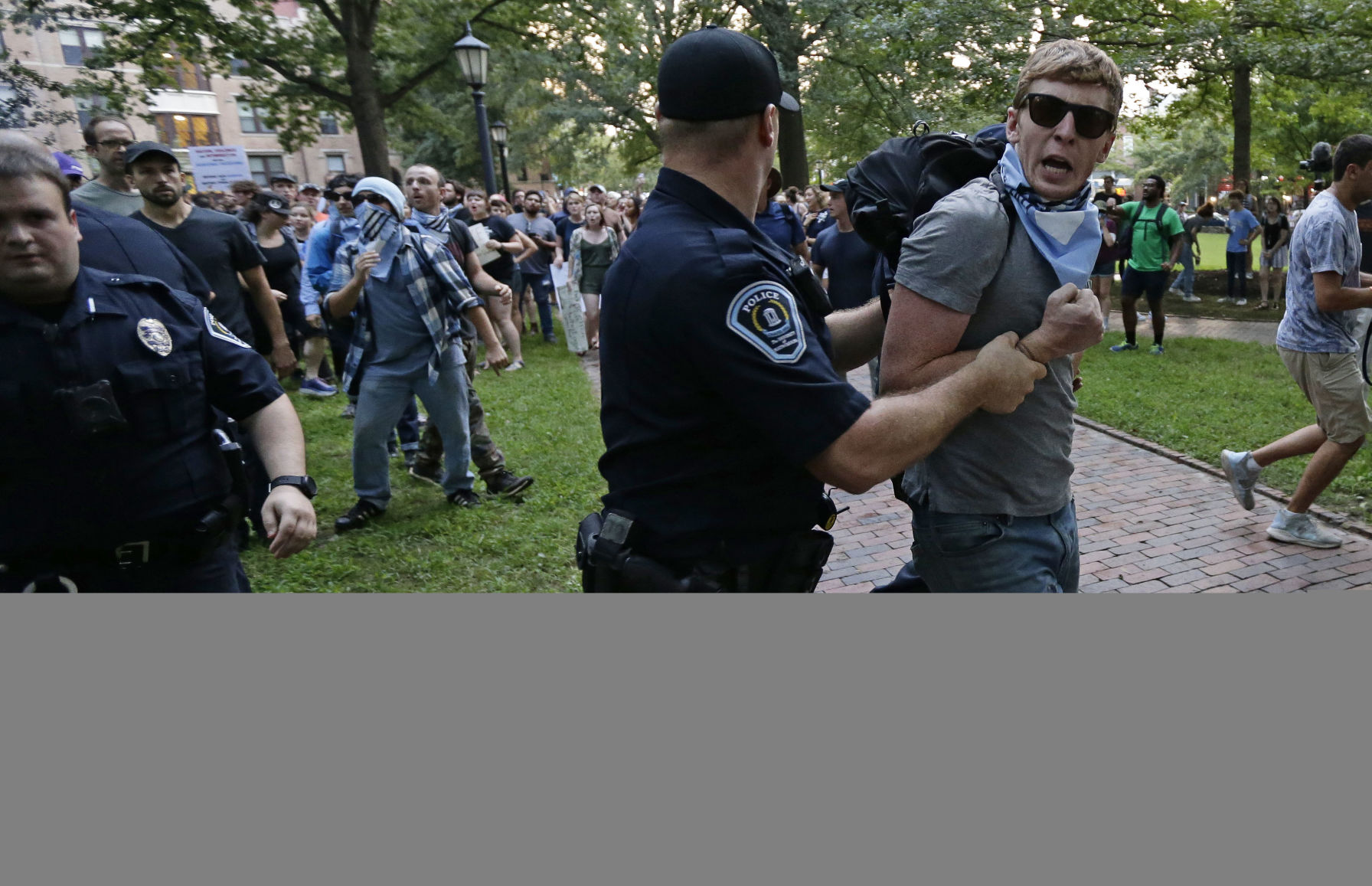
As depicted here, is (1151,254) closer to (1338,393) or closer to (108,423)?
(1338,393)

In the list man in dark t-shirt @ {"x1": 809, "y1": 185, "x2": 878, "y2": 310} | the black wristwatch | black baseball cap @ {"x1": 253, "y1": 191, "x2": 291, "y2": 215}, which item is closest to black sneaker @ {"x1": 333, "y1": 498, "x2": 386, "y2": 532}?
man in dark t-shirt @ {"x1": 809, "y1": 185, "x2": 878, "y2": 310}

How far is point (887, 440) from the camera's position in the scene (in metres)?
1.81

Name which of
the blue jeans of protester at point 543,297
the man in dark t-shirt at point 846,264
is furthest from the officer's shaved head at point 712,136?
the blue jeans of protester at point 543,297

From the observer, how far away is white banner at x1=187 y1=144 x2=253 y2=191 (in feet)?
50.8

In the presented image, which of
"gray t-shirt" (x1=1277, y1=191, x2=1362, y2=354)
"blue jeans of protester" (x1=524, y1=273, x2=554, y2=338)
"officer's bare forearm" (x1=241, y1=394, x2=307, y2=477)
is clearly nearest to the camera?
"officer's bare forearm" (x1=241, y1=394, x2=307, y2=477)

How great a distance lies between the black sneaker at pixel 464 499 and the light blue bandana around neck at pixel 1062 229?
5.06 m

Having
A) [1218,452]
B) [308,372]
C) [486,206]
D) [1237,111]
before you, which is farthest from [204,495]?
[1237,111]

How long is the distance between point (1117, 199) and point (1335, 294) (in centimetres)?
862

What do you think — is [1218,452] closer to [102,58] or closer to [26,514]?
[26,514]

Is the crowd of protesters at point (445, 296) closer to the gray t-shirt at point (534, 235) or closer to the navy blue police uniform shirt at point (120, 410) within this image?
the navy blue police uniform shirt at point (120, 410)

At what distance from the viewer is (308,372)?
1070 centimetres

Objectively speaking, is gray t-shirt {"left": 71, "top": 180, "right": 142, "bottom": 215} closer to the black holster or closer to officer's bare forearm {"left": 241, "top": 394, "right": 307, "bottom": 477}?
officer's bare forearm {"left": 241, "top": 394, "right": 307, "bottom": 477}

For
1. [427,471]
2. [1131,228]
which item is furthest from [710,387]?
[1131,228]

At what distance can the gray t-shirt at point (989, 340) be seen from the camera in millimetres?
2070
